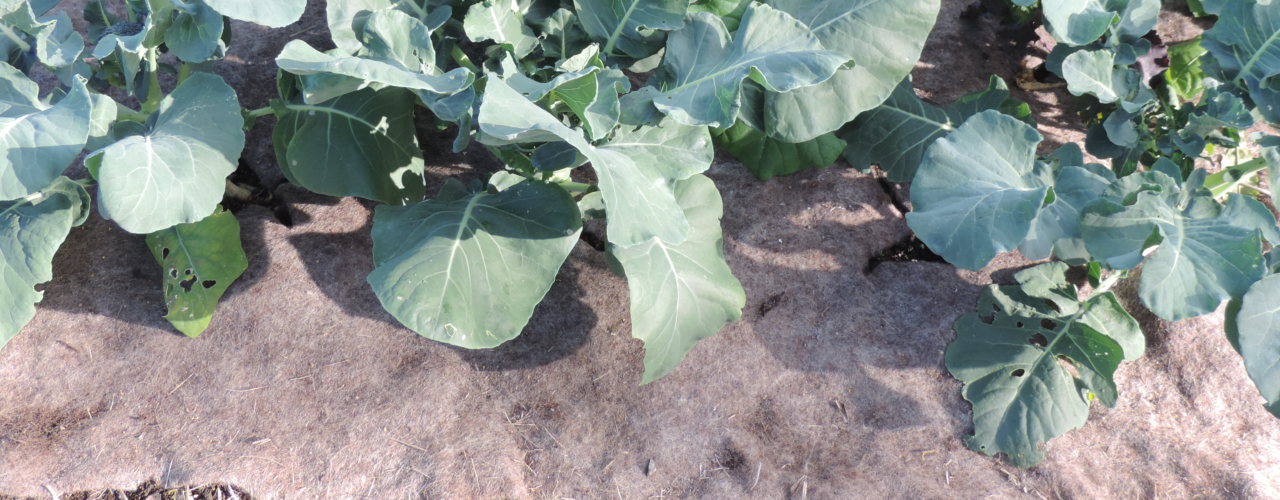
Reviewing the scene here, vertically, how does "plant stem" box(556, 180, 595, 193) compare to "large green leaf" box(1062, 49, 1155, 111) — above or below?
below

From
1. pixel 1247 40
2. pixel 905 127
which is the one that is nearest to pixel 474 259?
pixel 905 127

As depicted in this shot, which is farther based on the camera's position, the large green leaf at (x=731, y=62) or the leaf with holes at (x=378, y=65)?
the large green leaf at (x=731, y=62)

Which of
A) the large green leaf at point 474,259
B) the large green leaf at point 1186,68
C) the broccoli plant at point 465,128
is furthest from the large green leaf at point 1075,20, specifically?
the large green leaf at point 474,259

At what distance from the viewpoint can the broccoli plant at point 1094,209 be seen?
1.86 m

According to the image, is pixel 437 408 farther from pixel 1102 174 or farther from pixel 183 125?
pixel 1102 174

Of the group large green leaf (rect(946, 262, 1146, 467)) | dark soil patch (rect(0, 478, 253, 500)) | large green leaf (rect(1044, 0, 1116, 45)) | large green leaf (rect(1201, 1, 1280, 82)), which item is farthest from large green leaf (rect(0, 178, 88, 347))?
large green leaf (rect(1201, 1, 1280, 82))

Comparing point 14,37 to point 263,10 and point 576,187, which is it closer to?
point 263,10

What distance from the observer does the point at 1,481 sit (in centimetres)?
215

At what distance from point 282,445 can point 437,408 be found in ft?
1.61

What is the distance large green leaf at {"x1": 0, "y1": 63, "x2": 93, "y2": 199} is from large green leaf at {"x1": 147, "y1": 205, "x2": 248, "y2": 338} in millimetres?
552

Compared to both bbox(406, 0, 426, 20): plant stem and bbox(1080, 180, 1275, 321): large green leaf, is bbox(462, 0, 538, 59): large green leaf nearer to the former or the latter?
bbox(406, 0, 426, 20): plant stem

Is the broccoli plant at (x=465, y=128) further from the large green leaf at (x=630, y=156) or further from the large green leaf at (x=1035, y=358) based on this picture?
the large green leaf at (x=1035, y=358)

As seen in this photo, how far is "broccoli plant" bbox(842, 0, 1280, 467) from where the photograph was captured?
6.09 ft

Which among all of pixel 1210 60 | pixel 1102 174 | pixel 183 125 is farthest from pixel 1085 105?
pixel 183 125
